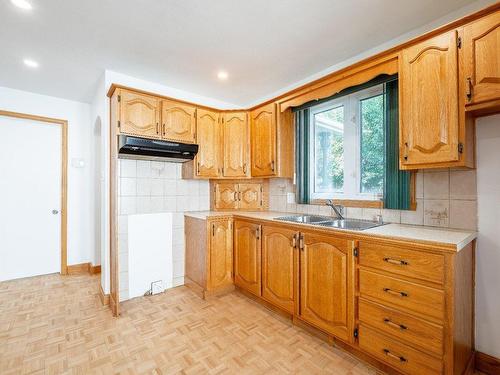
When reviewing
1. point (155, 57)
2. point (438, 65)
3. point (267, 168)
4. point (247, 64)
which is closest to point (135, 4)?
point (155, 57)

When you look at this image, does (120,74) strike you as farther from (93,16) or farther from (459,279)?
(459,279)

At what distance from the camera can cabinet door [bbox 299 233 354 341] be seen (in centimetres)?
174

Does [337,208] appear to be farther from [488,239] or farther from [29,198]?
[29,198]

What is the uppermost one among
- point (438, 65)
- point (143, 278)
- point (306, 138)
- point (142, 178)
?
point (438, 65)

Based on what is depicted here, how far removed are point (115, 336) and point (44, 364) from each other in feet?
1.47

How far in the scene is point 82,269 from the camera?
3.61m

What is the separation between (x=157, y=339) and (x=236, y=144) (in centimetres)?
219

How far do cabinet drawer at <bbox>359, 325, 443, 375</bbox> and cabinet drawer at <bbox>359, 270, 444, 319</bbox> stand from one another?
0.24m

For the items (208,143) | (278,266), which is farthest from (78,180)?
(278,266)

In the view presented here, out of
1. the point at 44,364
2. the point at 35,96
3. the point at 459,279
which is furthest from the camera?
the point at 35,96

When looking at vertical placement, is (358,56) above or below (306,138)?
above

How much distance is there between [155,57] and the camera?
7.84 ft

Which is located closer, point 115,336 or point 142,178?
point 115,336

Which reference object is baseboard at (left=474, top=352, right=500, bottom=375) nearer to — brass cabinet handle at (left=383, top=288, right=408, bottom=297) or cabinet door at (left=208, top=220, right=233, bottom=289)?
brass cabinet handle at (left=383, top=288, right=408, bottom=297)
